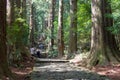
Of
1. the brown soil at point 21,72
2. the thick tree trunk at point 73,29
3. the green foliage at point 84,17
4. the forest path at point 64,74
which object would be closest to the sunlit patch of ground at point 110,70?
the forest path at point 64,74

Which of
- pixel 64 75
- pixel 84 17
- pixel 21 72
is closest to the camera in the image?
pixel 64 75

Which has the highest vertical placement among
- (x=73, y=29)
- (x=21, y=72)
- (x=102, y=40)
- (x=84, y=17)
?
(x=84, y=17)

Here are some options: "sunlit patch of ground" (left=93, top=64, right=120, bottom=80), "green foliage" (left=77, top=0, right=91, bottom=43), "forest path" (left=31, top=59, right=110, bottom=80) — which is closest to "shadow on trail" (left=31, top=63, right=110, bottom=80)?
"forest path" (left=31, top=59, right=110, bottom=80)

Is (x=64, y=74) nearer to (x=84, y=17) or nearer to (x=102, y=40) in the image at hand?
(x=102, y=40)

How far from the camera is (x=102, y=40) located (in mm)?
14945

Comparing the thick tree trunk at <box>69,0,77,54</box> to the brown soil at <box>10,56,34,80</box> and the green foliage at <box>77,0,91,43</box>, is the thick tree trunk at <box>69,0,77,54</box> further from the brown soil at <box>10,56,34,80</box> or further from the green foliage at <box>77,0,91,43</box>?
the brown soil at <box>10,56,34,80</box>

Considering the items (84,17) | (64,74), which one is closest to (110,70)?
(64,74)

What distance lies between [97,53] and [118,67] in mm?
1779

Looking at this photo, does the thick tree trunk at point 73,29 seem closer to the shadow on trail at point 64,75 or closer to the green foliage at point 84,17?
the green foliage at point 84,17

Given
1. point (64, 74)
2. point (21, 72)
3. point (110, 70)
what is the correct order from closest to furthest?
point (64, 74), point (110, 70), point (21, 72)

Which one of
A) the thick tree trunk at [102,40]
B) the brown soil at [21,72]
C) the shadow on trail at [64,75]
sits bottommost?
the brown soil at [21,72]

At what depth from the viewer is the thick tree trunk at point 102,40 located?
14.4m

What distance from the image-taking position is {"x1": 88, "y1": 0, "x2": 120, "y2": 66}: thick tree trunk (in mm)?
14367

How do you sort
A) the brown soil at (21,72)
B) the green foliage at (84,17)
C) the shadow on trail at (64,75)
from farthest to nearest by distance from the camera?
the green foliage at (84,17)
the brown soil at (21,72)
the shadow on trail at (64,75)
